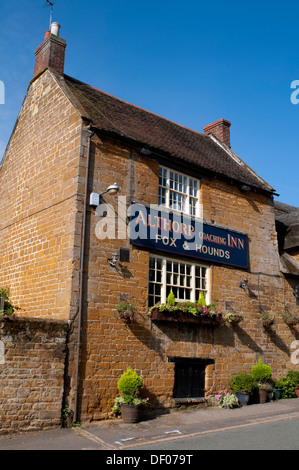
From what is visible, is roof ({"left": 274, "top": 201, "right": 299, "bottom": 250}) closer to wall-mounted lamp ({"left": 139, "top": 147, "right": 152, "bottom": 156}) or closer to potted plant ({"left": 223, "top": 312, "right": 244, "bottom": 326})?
potted plant ({"left": 223, "top": 312, "right": 244, "bottom": 326})

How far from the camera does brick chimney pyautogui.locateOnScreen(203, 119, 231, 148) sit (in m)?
19.2

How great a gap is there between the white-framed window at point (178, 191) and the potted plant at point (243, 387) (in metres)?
5.08

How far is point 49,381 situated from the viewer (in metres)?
9.30

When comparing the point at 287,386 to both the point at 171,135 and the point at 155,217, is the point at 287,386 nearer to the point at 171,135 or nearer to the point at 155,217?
the point at 155,217

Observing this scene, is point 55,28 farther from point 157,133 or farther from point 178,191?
point 178,191

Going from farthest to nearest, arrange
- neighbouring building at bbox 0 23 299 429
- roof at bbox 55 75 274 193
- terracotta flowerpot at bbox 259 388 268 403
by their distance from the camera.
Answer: terracotta flowerpot at bbox 259 388 268 403 < roof at bbox 55 75 274 193 < neighbouring building at bbox 0 23 299 429

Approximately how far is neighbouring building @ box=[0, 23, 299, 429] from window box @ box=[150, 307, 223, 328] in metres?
0.12

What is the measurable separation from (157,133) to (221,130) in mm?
5660

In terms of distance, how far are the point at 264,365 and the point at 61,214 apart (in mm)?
7758

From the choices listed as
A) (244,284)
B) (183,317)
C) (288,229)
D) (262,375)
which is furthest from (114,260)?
(288,229)

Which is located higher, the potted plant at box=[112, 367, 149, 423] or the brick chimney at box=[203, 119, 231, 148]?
the brick chimney at box=[203, 119, 231, 148]

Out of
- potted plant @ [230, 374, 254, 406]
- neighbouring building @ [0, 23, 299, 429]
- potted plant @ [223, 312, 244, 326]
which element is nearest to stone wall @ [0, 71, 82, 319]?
neighbouring building @ [0, 23, 299, 429]
